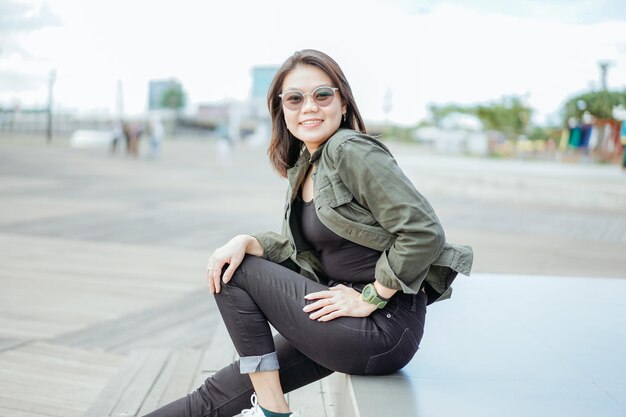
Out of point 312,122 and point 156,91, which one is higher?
point 312,122

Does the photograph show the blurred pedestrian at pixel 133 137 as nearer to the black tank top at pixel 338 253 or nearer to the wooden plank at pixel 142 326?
the wooden plank at pixel 142 326

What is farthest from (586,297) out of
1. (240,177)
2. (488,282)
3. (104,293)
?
(240,177)

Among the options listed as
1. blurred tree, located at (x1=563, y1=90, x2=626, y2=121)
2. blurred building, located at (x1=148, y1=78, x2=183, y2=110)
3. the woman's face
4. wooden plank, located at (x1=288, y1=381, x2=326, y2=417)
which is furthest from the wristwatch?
blurred building, located at (x1=148, y1=78, x2=183, y2=110)

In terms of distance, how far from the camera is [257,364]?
1.92m

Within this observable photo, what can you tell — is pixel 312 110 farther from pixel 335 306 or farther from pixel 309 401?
pixel 309 401

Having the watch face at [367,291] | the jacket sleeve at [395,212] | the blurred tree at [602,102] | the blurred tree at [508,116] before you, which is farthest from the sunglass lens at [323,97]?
the blurred tree at [508,116]

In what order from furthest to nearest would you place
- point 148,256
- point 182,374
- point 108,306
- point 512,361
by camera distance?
point 148,256, point 108,306, point 182,374, point 512,361

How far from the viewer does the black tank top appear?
6.39 feet

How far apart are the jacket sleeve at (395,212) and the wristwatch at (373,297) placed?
50 mm

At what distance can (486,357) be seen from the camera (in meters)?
2.32

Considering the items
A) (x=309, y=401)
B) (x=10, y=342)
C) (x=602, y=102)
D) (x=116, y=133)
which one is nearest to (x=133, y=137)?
(x=116, y=133)

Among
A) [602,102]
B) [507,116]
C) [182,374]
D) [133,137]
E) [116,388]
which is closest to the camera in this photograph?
[116,388]

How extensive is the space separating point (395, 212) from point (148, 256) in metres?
4.51

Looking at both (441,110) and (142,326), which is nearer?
(142,326)
